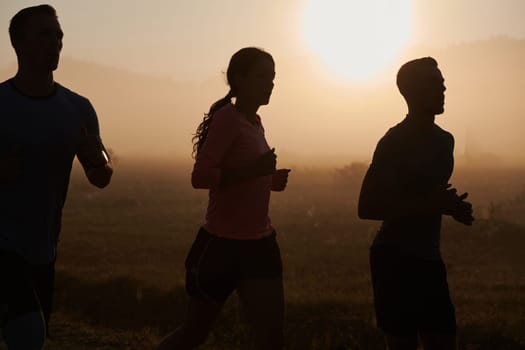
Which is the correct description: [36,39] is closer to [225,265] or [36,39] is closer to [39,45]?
[39,45]

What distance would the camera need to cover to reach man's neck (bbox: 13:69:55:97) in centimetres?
384

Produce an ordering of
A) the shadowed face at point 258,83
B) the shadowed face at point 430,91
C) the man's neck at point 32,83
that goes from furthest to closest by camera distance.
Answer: the shadowed face at point 258,83
the shadowed face at point 430,91
the man's neck at point 32,83

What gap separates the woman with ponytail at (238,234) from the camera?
13.5ft

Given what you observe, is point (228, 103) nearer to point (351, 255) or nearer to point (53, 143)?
point (53, 143)

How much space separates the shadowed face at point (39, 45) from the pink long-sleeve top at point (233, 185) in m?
0.97

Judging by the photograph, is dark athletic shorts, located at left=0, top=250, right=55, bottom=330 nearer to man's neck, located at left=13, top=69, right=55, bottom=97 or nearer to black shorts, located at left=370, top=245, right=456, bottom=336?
man's neck, located at left=13, top=69, right=55, bottom=97

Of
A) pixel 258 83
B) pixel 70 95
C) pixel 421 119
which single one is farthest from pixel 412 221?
pixel 70 95

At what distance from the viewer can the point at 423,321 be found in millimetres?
4039

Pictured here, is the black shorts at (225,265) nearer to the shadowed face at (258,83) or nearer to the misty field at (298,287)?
the shadowed face at (258,83)

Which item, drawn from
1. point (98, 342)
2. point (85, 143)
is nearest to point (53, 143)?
point (85, 143)

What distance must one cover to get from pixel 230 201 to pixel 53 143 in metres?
1.05

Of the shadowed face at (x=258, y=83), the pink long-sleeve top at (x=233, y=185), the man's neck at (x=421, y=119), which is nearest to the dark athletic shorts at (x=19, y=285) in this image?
the pink long-sleeve top at (x=233, y=185)

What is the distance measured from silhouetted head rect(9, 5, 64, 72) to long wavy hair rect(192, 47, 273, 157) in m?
0.96

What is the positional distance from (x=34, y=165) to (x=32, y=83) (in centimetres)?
48
